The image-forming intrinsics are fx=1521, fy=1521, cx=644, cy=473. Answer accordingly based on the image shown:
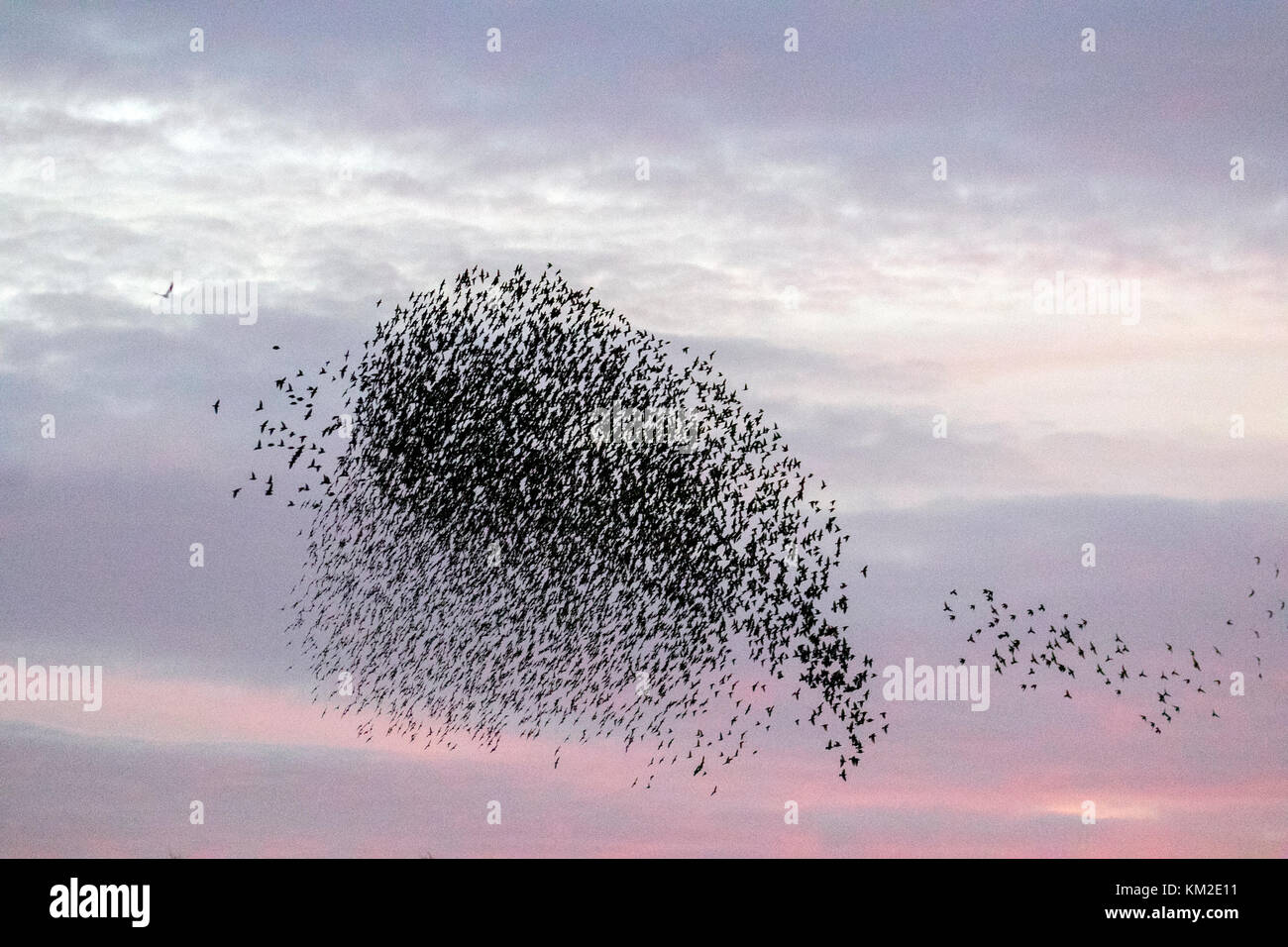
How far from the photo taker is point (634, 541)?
3859cm

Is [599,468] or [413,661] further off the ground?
[599,468]

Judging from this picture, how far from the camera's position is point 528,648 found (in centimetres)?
3625
